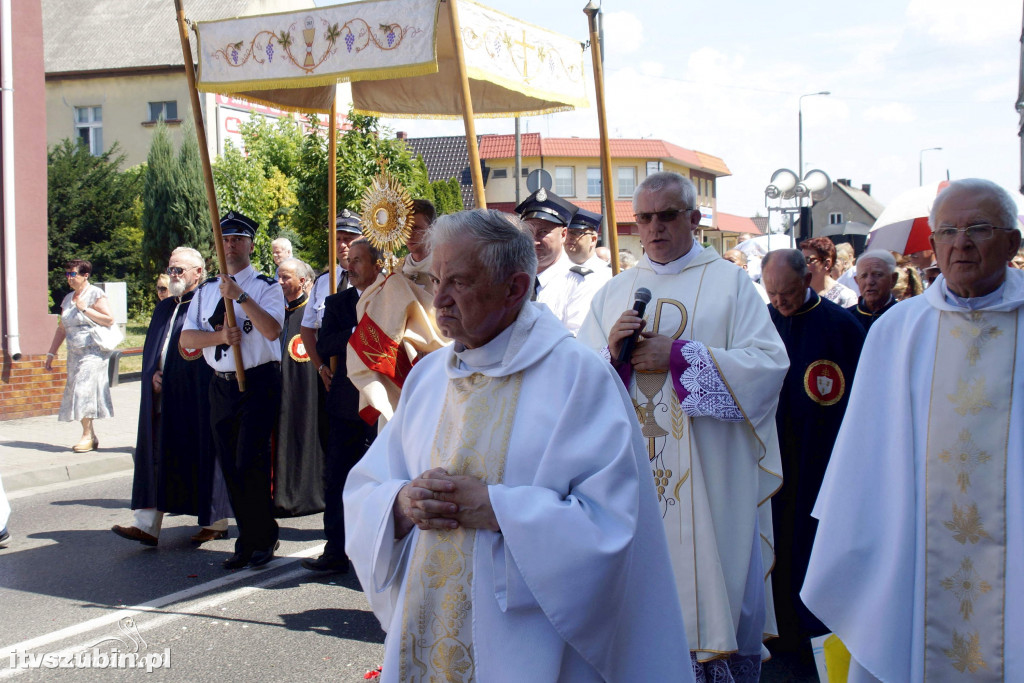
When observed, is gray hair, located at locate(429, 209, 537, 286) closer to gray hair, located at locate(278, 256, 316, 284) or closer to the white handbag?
gray hair, located at locate(278, 256, 316, 284)

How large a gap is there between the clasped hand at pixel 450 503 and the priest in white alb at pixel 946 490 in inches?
60.0

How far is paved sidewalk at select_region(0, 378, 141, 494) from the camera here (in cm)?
927

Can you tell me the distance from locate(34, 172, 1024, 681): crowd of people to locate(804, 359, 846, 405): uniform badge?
1 centimetres

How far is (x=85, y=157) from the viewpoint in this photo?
1305 inches

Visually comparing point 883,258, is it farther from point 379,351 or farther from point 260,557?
point 260,557

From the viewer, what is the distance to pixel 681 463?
382cm

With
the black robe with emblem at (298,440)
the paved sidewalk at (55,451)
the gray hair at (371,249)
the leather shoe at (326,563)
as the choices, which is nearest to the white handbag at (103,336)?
the paved sidewalk at (55,451)

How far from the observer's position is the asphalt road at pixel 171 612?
4.57m

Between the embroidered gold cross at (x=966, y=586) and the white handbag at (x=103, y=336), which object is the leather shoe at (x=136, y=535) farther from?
the embroidered gold cross at (x=966, y=586)

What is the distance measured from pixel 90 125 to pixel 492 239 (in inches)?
1617

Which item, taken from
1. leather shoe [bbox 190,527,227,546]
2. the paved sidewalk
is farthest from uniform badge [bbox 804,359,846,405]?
the paved sidewalk

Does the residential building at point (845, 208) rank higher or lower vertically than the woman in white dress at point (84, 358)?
higher

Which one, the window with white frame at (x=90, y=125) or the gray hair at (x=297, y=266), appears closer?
the gray hair at (x=297, y=266)

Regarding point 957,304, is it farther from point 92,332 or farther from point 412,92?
point 92,332
